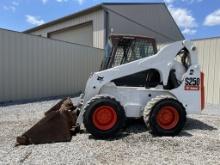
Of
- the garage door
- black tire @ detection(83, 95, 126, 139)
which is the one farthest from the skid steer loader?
the garage door

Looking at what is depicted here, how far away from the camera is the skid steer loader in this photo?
226 inches

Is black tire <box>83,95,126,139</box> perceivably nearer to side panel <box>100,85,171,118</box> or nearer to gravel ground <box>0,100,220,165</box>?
gravel ground <box>0,100,220,165</box>

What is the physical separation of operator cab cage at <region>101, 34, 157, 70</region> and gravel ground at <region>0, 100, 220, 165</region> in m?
1.50

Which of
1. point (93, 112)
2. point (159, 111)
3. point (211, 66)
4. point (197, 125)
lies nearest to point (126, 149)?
point (93, 112)

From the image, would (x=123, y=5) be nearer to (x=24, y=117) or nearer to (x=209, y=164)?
(x=24, y=117)

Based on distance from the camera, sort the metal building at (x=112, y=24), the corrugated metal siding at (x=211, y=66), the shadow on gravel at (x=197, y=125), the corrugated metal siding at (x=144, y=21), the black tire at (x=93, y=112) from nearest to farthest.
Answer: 1. the black tire at (x=93, y=112)
2. the shadow on gravel at (x=197, y=125)
3. the corrugated metal siding at (x=211, y=66)
4. the metal building at (x=112, y=24)
5. the corrugated metal siding at (x=144, y=21)

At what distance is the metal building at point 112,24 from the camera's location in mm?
18078

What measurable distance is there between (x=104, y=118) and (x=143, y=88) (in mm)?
1168

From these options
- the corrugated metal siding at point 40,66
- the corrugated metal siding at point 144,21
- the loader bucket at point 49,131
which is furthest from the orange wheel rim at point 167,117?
the corrugated metal siding at point 144,21

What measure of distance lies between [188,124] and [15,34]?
7.98m

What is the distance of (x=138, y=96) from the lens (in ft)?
20.6

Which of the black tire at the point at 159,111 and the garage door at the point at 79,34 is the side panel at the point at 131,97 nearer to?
the black tire at the point at 159,111

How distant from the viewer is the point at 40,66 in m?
13.4

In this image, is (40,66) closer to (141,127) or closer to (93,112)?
(141,127)
